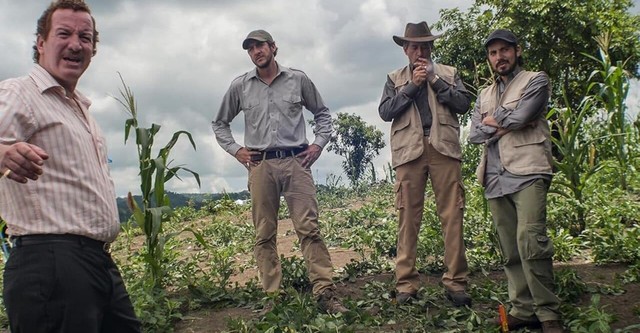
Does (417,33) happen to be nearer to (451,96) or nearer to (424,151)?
(451,96)

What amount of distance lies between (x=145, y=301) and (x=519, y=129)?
2876mm

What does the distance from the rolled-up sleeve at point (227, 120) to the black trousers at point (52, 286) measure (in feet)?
8.97

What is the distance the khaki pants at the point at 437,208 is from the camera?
14.3ft

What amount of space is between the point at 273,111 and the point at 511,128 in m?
1.81

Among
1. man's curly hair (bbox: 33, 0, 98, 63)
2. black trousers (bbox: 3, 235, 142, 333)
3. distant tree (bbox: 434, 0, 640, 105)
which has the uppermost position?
distant tree (bbox: 434, 0, 640, 105)

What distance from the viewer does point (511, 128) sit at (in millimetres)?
3775

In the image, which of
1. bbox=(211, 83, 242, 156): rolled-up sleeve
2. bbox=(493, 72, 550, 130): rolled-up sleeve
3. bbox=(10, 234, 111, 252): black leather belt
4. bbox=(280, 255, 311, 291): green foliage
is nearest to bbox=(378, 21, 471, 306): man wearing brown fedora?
bbox=(493, 72, 550, 130): rolled-up sleeve

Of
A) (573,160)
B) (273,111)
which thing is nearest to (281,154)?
(273,111)

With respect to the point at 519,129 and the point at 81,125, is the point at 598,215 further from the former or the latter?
the point at 81,125

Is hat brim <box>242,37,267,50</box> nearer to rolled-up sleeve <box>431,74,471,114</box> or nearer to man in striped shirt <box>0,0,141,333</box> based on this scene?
rolled-up sleeve <box>431,74,471,114</box>

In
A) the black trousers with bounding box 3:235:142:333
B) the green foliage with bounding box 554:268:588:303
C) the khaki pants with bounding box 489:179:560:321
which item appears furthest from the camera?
the green foliage with bounding box 554:268:588:303

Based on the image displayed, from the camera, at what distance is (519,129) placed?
Result: 381cm

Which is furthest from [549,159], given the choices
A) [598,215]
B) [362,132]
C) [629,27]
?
[362,132]

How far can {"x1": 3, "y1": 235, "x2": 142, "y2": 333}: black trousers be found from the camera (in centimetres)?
207
